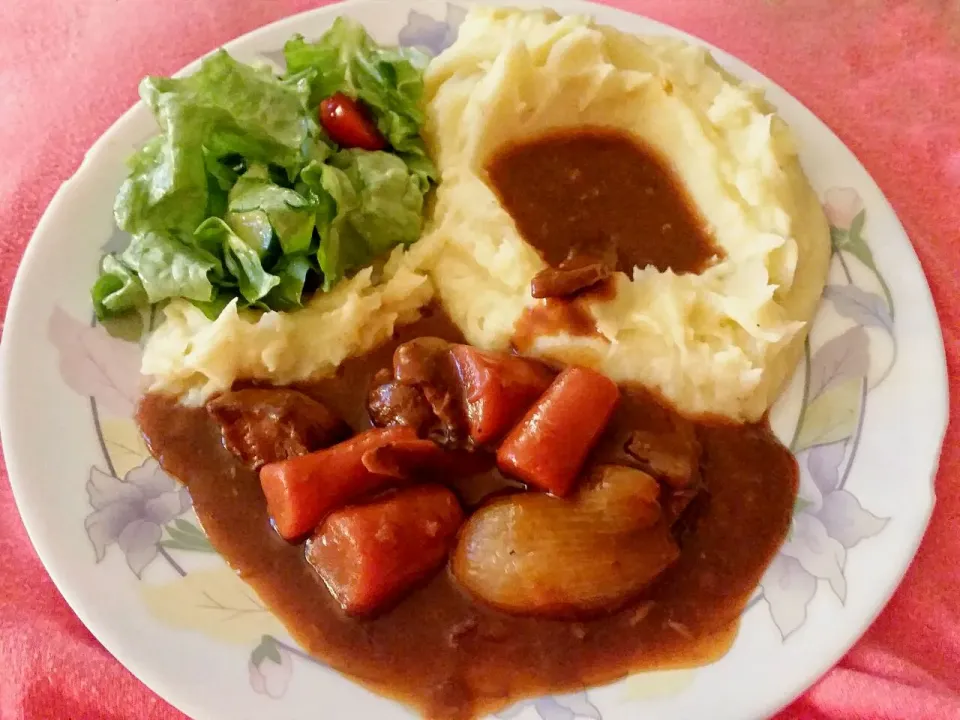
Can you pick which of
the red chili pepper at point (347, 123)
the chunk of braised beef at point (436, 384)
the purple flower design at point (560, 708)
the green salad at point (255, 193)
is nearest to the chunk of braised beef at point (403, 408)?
the chunk of braised beef at point (436, 384)

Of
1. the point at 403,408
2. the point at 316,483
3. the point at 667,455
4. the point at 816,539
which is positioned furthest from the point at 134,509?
the point at 816,539

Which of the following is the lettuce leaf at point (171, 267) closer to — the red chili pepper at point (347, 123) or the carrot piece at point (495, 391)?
the red chili pepper at point (347, 123)

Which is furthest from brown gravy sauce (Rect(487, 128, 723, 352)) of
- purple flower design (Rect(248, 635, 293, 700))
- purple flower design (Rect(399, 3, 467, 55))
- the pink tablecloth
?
purple flower design (Rect(248, 635, 293, 700))

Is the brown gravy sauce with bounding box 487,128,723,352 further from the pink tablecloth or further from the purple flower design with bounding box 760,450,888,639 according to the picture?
the pink tablecloth

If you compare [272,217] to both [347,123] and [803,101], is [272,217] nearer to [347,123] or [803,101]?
[347,123]

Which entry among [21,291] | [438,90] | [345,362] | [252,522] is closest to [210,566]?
[252,522]

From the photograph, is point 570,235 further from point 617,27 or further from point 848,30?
point 848,30
